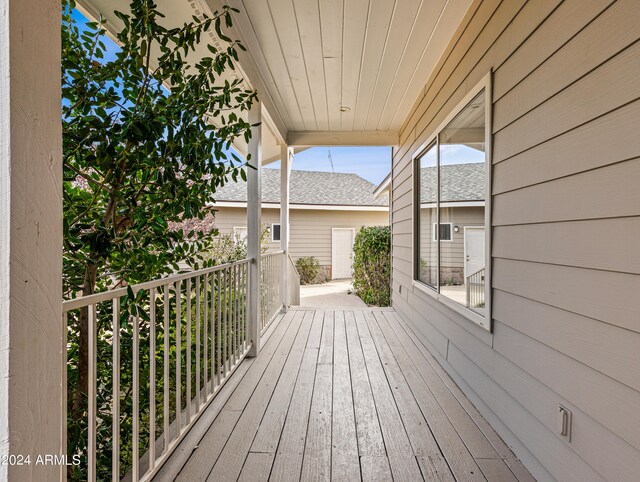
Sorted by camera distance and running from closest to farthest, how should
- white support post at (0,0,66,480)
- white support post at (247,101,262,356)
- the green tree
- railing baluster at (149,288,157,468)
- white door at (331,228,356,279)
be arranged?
white support post at (0,0,66,480)
the green tree
railing baluster at (149,288,157,468)
white support post at (247,101,262,356)
white door at (331,228,356,279)

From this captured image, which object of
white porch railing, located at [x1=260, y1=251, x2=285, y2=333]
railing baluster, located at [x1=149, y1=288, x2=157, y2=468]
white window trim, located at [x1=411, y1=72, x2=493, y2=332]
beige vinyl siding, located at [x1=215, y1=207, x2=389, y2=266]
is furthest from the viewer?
beige vinyl siding, located at [x1=215, y1=207, x2=389, y2=266]

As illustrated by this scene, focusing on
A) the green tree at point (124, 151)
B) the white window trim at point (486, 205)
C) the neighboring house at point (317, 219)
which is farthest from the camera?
the neighboring house at point (317, 219)

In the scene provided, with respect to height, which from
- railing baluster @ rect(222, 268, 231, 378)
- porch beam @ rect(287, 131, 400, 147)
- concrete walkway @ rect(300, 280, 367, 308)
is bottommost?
concrete walkway @ rect(300, 280, 367, 308)

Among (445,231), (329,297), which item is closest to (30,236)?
(445,231)

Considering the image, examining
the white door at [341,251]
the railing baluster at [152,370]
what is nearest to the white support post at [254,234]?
the railing baluster at [152,370]

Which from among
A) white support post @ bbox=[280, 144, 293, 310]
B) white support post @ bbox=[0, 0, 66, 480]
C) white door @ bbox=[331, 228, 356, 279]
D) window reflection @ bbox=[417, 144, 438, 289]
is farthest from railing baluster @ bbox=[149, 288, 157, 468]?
white door @ bbox=[331, 228, 356, 279]

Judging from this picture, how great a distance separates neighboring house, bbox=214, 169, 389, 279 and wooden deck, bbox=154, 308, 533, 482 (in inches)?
327

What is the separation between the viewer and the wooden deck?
1.77 m

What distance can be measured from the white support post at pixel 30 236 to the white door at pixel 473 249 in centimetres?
230

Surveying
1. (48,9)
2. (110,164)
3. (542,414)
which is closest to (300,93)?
(110,164)

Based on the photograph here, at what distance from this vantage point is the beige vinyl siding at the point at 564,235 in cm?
122

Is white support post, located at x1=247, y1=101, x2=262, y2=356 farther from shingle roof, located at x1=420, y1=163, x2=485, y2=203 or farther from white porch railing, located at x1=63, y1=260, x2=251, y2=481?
shingle roof, located at x1=420, y1=163, x2=485, y2=203

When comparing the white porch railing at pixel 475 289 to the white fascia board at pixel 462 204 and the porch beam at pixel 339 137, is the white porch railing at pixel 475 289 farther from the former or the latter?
the porch beam at pixel 339 137

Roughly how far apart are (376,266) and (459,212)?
4493 mm
